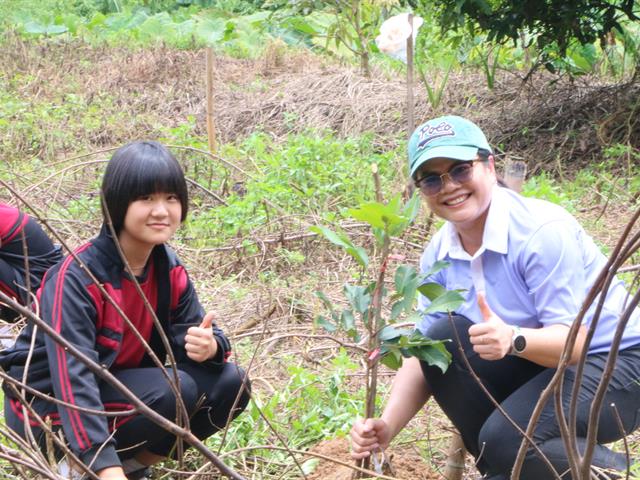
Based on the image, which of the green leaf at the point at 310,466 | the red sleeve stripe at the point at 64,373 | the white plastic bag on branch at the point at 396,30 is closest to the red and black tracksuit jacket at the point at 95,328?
the red sleeve stripe at the point at 64,373

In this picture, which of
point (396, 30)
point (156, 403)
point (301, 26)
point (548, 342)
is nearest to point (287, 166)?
point (396, 30)

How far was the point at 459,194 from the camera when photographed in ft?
8.15

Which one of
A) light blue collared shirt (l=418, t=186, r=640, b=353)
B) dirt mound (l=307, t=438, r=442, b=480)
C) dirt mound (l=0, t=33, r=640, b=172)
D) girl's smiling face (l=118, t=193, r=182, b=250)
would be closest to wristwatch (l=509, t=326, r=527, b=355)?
light blue collared shirt (l=418, t=186, r=640, b=353)

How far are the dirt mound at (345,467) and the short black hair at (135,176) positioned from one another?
98 centimetres

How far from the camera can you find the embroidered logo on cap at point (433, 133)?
8.05ft

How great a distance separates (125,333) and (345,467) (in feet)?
2.52

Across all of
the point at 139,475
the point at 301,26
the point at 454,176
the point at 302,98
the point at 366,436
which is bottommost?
the point at 302,98

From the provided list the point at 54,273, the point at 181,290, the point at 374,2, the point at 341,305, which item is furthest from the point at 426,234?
the point at 374,2

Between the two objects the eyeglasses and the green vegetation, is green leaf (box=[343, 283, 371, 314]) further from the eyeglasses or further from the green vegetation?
the eyeglasses

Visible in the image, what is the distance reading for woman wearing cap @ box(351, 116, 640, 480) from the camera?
2383 millimetres

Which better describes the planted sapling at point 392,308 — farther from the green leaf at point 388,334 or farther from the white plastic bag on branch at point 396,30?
the white plastic bag on branch at point 396,30

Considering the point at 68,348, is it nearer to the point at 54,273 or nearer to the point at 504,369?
the point at 54,273

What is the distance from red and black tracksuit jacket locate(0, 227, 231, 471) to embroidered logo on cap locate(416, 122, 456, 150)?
33.5 inches

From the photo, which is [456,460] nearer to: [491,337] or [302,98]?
[491,337]
